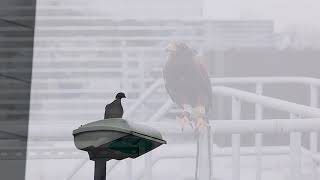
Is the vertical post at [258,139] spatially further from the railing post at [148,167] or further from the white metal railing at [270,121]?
the railing post at [148,167]

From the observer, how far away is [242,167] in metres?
1.36

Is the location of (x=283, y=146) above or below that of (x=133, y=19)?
below

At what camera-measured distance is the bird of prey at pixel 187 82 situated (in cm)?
133

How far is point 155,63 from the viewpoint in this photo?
53.5 inches

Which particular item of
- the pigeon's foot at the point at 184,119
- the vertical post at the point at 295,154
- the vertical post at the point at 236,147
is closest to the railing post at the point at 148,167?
the pigeon's foot at the point at 184,119

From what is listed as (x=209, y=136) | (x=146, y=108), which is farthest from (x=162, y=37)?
(x=209, y=136)

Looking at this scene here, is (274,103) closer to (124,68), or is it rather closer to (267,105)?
(267,105)

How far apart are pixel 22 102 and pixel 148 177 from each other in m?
0.50

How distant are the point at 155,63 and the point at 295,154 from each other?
52 centimetres

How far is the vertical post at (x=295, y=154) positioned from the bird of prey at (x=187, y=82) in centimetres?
27

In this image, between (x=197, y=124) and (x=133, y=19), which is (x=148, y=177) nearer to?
(x=197, y=124)

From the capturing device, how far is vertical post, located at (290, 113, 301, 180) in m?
1.30

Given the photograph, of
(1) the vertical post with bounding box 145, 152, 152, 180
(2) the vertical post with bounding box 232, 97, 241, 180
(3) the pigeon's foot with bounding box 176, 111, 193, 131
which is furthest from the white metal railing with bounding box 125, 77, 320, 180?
(1) the vertical post with bounding box 145, 152, 152, 180

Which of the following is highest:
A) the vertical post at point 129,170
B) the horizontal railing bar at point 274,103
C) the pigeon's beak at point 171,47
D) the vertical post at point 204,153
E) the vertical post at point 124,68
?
the pigeon's beak at point 171,47
